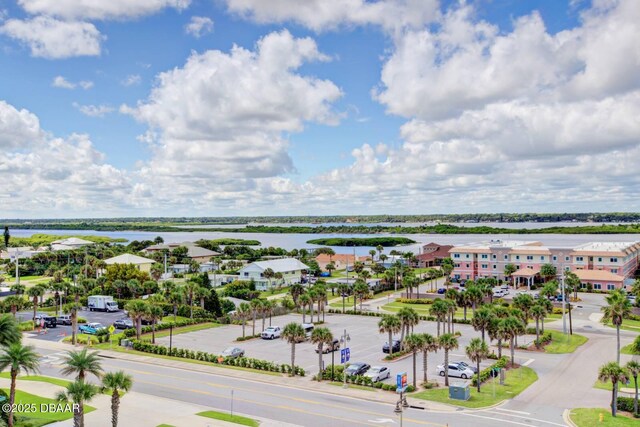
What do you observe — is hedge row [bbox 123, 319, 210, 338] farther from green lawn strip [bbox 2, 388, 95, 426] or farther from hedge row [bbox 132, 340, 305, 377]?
green lawn strip [bbox 2, 388, 95, 426]

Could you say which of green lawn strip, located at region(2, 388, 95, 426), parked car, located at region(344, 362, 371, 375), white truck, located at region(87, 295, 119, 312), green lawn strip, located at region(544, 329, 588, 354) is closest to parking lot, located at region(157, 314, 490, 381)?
parked car, located at region(344, 362, 371, 375)

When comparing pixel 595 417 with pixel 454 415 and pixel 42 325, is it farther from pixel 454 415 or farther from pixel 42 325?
pixel 42 325

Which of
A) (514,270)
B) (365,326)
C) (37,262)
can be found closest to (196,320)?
(365,326)

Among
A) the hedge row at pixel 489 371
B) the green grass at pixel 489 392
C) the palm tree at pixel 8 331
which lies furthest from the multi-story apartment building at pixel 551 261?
the palm tree at pixel 8 331

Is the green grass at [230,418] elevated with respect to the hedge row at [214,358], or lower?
elevated

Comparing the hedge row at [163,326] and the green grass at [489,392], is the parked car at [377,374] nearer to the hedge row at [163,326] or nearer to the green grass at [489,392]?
the green grass at [489,392]

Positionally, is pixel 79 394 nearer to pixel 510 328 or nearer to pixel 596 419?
pixel 596 419
